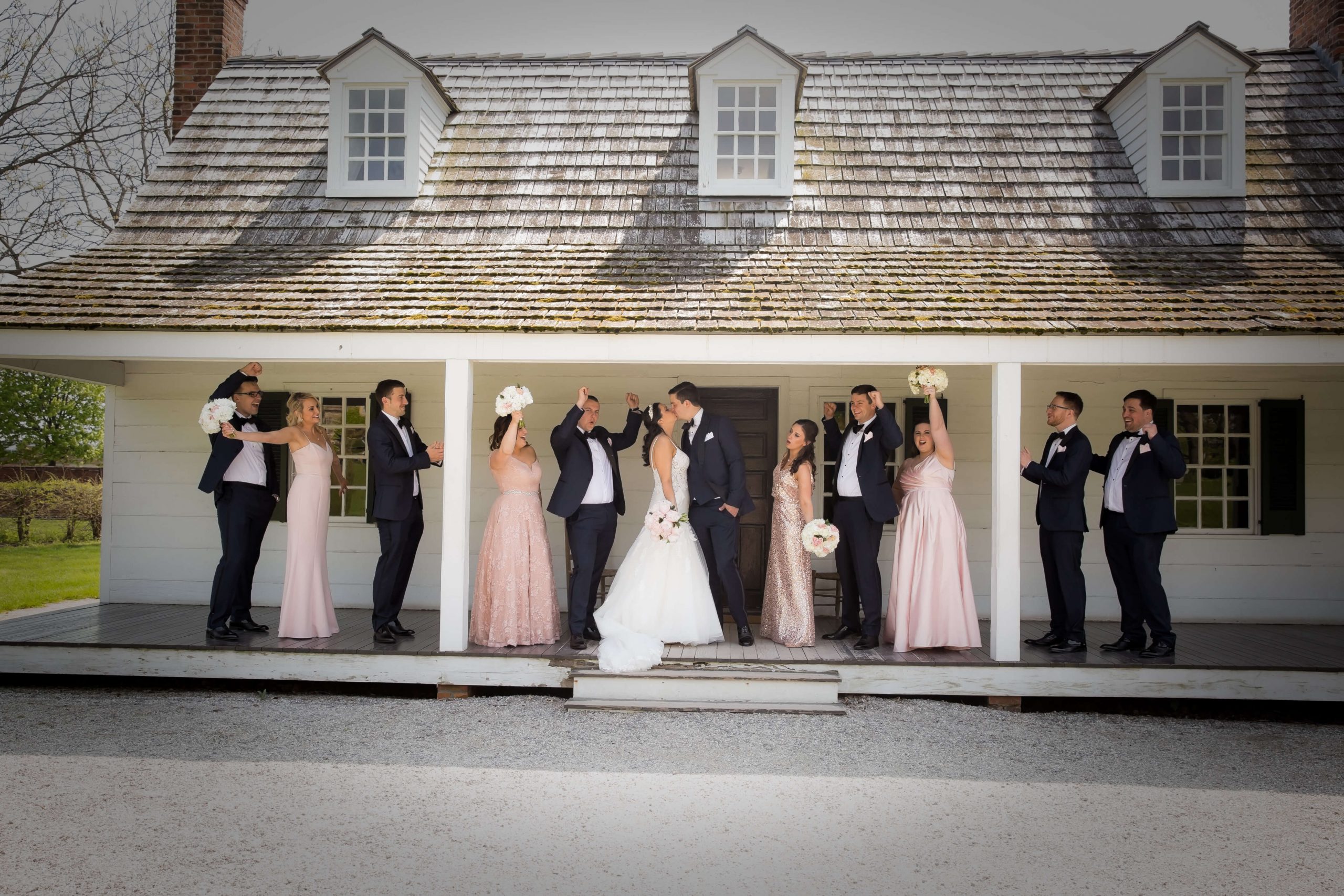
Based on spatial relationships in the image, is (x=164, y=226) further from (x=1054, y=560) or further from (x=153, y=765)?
(x=1054, y=560)

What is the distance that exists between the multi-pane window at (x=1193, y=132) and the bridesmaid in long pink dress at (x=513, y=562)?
7.38 meters

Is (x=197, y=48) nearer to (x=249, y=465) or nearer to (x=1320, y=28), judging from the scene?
(x=249, y=465)

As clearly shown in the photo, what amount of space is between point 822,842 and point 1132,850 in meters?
1.42

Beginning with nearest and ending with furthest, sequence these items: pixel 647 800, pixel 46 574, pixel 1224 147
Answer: pixel 647 800 < pixel 1224 147 < pixel 46 574

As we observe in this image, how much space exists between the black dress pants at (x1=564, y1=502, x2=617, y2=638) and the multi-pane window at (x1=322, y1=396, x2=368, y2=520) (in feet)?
10.4

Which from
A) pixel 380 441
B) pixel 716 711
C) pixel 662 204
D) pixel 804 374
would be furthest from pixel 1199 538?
pixel 380 441

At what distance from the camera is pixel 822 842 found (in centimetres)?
429

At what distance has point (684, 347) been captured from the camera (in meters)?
6.95

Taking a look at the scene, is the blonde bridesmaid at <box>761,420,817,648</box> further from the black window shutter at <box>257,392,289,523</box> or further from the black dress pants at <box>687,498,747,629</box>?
the black window shutter at <box>257,392,289,523</box>

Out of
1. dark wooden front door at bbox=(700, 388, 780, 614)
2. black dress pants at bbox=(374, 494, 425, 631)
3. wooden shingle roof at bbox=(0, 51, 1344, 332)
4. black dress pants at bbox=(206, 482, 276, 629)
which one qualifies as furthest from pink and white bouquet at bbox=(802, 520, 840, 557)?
black dress pants at bbox=(206, 482, 276, 629)

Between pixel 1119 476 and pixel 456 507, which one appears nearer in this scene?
pixel 456 507

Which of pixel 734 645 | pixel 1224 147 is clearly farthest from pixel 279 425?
pixel 1224 147

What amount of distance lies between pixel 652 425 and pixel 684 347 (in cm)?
81

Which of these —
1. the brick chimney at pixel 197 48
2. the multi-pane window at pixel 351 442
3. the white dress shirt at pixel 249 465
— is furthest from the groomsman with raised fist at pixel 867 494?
the brick chimney at pixel 197 48
